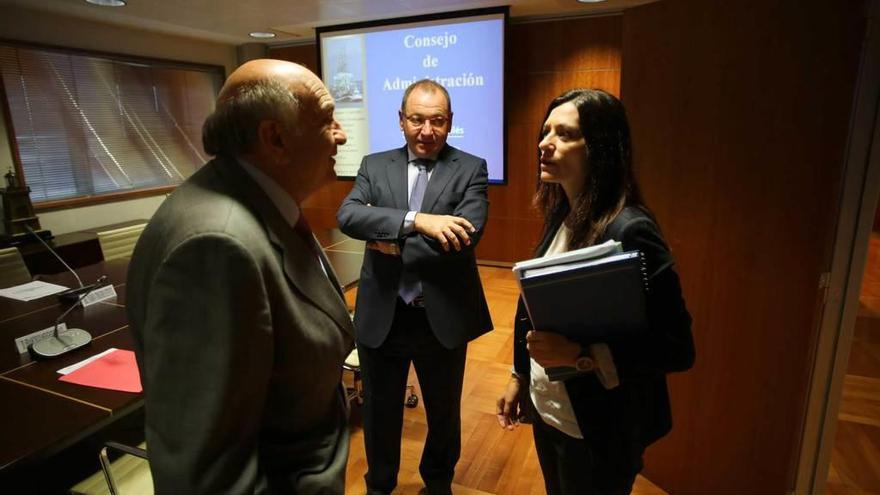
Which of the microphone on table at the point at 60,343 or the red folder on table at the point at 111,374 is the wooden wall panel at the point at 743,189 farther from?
the microphone on table at the point at 60,343

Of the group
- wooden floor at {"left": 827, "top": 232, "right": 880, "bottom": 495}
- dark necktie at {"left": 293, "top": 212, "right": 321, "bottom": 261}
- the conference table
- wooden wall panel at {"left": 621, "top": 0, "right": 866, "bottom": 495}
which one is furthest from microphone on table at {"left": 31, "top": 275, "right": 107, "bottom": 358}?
wooden floor at {"left": 827, "top": 232, "right": 880, "bottom": 495}

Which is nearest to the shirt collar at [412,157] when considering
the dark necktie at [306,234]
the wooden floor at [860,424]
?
the dark necktie at [306,234]

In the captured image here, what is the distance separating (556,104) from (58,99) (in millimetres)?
4818

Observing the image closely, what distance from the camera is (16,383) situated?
1.55 meters

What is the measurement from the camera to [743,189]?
5.42 ft

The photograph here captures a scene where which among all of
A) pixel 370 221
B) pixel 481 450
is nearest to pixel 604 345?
pixel 370 221

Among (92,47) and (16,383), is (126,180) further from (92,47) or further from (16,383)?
(16,383)

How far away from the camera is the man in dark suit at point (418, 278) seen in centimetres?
164

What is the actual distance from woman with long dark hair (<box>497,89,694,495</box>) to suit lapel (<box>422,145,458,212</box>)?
20.8 inches

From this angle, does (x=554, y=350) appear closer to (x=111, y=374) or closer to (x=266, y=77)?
(x=266, y=77)

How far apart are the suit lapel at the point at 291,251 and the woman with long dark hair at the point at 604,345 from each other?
0.47 meters

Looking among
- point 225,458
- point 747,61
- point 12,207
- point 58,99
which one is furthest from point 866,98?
point 58,99

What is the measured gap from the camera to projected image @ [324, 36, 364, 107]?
194 inches

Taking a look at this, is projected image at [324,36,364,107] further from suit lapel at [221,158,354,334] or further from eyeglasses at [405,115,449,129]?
suit lapel at [221,158,354,334]
